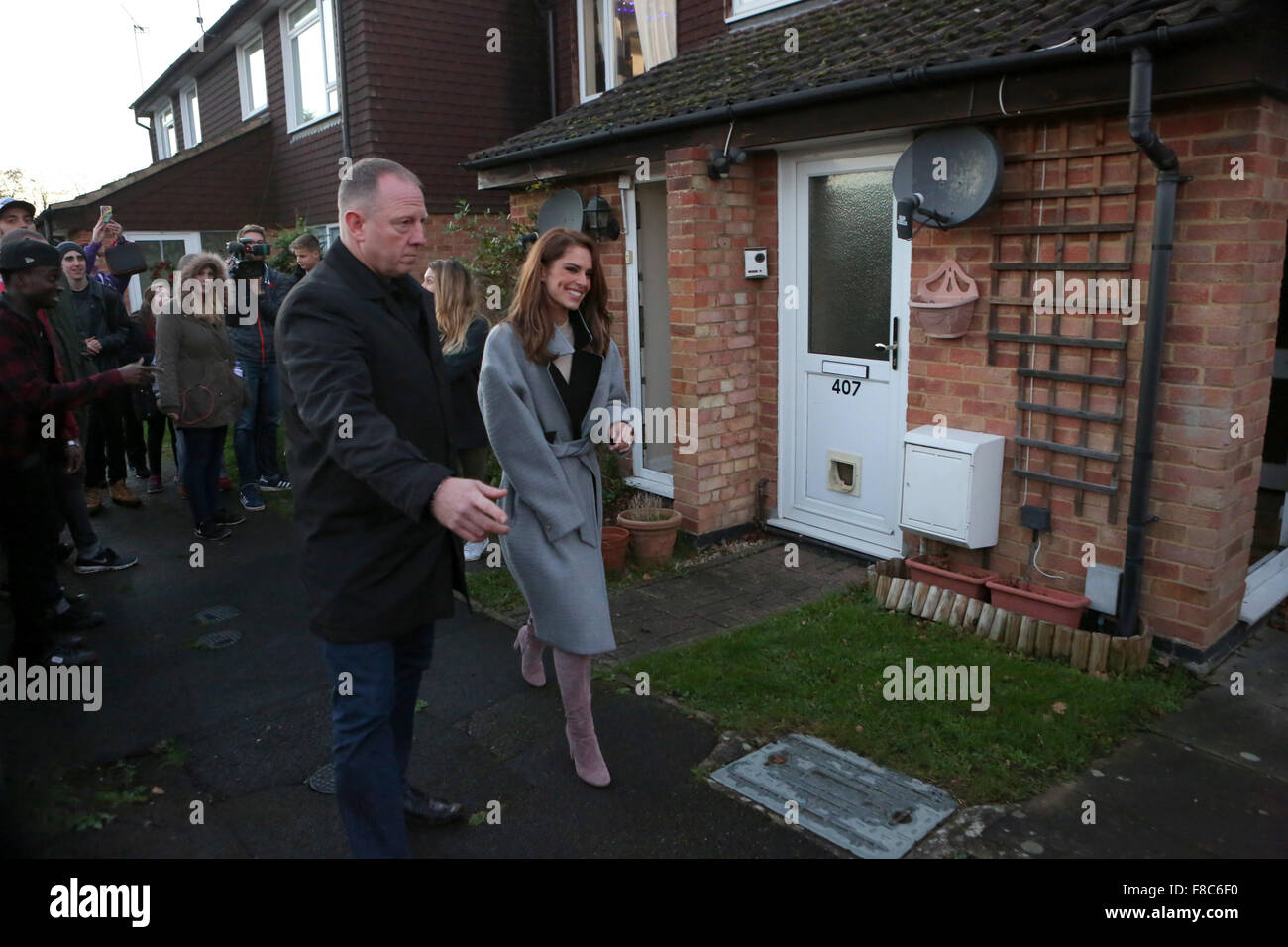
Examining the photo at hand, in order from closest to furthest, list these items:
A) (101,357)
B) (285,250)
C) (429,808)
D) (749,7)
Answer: (429,808)
(101,357)
(749,7)
(285,250)

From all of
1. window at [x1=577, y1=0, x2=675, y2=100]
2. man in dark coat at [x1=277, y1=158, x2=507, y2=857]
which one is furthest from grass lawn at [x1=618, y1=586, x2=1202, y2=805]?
window at [x1=577, y1=0, x2=675, y2=100]

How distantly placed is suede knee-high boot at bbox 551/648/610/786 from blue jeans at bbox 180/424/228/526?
431 cm

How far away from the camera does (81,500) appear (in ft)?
18.9

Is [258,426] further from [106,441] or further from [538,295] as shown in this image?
[538,295]

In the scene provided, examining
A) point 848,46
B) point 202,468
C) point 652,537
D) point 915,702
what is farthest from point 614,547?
point 848,46

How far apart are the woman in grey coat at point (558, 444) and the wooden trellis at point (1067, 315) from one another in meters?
2.48

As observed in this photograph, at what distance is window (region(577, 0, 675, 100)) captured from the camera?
9602 millimetres

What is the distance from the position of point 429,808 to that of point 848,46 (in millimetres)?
5156

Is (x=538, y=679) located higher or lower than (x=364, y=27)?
lower

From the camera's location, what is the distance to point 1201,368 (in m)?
4.14

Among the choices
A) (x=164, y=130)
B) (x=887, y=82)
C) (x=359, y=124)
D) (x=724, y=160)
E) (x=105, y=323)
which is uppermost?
(x=164, y=130)
